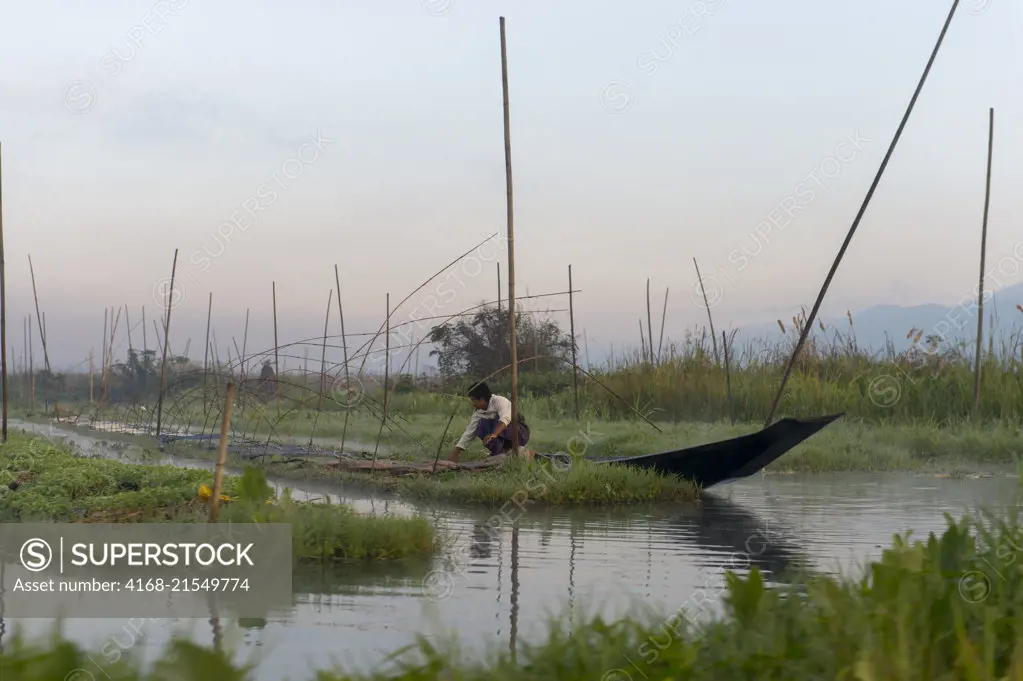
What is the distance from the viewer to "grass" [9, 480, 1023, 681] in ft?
10.5

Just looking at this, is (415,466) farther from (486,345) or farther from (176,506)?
(486,345)

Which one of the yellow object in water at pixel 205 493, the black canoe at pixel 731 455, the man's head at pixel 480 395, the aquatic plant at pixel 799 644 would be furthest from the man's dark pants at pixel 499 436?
the aquatic plant at pixel 799 644

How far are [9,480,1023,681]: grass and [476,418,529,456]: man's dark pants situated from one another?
6548 millimetres

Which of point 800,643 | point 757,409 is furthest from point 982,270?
point 800,643

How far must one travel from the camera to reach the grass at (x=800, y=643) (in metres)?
3.19

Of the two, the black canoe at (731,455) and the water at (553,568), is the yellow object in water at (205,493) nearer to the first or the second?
the water at (553,568)

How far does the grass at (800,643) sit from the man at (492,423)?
6473 millimetres

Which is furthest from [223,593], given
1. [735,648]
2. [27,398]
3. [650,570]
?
[27,398]

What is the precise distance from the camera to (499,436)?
10.5 metres

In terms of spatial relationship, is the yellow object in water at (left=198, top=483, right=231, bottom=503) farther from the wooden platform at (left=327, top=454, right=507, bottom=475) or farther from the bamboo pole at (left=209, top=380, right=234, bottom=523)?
the wooden platform at (left=327, top=454, right=507, bottom=475)

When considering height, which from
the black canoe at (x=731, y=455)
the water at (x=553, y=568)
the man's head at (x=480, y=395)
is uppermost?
the man's head at (x=480, y=395)

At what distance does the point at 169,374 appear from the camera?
2461 cm

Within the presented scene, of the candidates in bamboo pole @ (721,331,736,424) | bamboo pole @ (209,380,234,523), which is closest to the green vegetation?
bamboo pole @ (721,331,736,424)

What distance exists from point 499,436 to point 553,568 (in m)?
4.32
